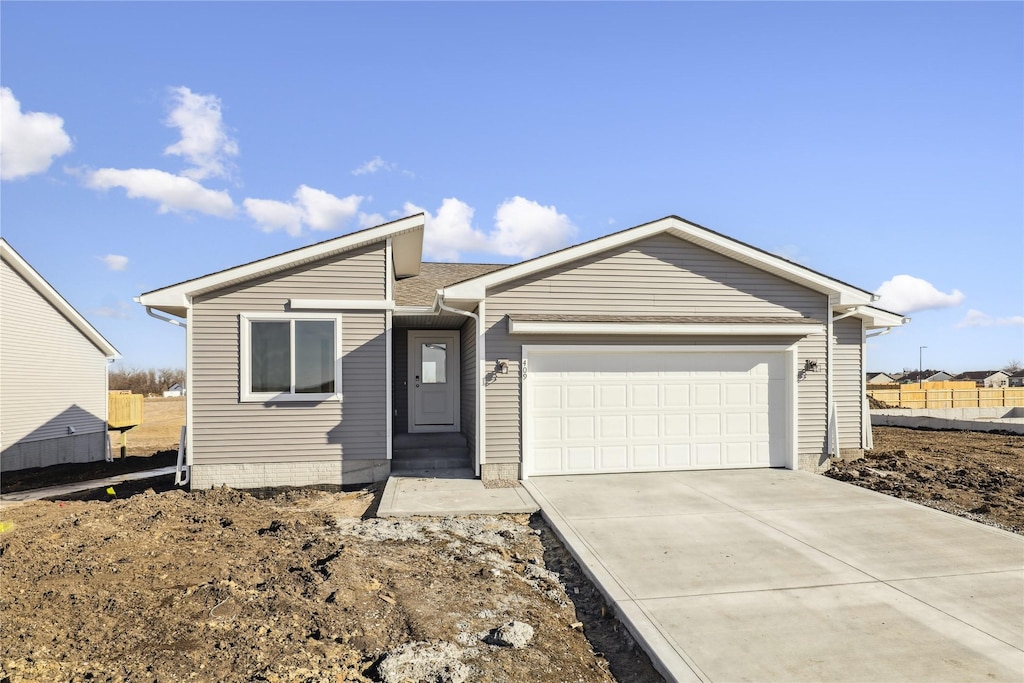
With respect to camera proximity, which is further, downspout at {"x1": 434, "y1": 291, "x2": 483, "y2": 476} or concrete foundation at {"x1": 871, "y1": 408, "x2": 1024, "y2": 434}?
concrete foundation at {"x1": 871, "y1": 408, "x2": 1024, "y2": 434}

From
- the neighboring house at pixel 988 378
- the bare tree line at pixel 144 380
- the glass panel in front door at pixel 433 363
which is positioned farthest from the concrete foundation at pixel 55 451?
the neighboring house at pixel 988 378

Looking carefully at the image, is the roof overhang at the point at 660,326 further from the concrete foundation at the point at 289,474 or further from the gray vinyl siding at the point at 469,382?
the concrete foundation at the point at 289,474

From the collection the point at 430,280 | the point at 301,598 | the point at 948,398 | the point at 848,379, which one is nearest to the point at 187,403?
the point at 430,280

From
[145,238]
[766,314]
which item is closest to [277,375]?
[766,314]

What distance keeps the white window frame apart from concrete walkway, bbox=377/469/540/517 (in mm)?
1852

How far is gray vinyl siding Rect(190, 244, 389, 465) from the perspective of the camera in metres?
9.19

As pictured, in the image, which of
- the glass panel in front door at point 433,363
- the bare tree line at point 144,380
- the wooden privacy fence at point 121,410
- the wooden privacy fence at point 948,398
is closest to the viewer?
the glass panel in front door at point 433,363

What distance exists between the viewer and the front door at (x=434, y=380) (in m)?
12.5

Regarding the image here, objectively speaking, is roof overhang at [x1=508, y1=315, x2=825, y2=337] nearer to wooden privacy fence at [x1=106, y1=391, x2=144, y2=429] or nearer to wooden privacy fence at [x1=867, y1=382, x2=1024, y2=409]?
wooden privacy fence at [x1=106, y1=391, x2=144, y2=429]

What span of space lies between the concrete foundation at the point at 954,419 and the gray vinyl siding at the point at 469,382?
17.0 meters

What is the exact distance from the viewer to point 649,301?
9641 millimetres

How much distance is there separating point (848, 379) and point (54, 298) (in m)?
18.8

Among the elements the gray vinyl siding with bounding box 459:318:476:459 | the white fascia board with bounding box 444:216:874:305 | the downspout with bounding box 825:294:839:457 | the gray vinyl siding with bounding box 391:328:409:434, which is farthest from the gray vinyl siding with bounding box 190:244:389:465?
the downspout with bounding box 825:294:839:457

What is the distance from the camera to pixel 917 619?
4.18 meters
